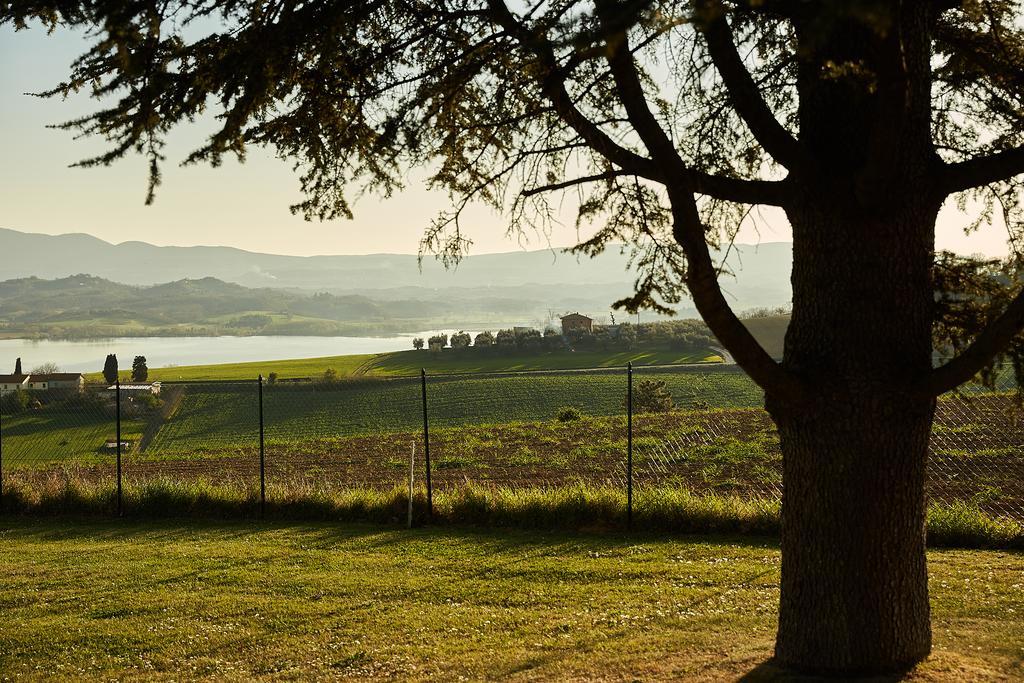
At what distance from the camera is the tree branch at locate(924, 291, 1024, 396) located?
4.34 metres

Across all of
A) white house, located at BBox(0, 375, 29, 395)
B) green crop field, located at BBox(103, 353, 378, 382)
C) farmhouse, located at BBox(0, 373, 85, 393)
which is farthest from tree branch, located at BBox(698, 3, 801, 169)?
green crop field, located at BBox(103, 353, 378, 382)

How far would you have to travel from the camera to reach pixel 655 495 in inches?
442

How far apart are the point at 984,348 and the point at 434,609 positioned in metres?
4.53

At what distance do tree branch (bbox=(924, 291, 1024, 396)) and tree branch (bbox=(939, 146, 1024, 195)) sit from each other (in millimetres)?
667

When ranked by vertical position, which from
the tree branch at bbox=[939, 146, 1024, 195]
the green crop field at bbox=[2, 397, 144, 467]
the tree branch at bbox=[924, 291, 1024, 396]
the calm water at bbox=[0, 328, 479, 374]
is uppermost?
the tree branch at bbox=[939, 146, 1024, 195]

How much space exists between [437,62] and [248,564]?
5568 millimetres

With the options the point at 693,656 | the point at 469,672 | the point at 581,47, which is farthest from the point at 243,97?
the point at 693,656

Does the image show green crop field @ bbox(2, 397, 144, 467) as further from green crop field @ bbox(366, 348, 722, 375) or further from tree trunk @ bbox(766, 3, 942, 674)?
tree trunk @ bbox(766, 3, 942, 674)

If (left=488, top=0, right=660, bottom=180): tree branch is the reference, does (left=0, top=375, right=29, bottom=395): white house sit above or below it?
below

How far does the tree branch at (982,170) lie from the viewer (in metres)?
4.59

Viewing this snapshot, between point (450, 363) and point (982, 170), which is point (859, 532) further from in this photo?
point (450, 363)

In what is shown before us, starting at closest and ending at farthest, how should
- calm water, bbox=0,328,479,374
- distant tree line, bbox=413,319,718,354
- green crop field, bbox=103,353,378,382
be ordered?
distant tree line, bbox=413,319,718,354, green crop field, bbox=103,353,378,382, calm water, bbox=0,328,479,374

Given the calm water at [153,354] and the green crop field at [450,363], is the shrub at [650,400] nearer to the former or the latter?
the green crop field at [450,363]

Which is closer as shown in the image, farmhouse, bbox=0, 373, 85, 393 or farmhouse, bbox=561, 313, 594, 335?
farmhouse, bbox=0, 373, 85, 393
